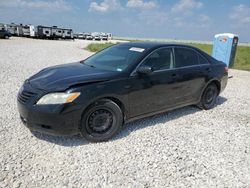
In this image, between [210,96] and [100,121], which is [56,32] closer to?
[210,96]

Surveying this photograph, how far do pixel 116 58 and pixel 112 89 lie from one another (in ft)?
3.23

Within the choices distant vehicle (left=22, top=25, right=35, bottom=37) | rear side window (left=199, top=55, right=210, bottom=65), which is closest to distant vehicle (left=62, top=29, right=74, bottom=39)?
distant vehicle (left=22, top=25, right=35, bottom=37)

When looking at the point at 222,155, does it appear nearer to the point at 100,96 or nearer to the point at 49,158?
the point at 100,96

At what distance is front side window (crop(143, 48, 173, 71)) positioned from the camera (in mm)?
3828

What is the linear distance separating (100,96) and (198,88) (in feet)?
8.29

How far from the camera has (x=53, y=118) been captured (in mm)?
2945

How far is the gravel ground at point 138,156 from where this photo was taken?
2.57m

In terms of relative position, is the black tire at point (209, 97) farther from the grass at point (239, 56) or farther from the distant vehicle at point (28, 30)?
the distant vehicle at point (28, 30)

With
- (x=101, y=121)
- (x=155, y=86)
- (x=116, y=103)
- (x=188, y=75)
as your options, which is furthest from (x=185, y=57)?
(x=101, y=121)

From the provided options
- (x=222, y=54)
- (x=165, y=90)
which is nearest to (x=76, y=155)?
(x=165, y=90)

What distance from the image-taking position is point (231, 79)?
9141 millimetres

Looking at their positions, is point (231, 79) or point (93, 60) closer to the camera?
point (93, 60)

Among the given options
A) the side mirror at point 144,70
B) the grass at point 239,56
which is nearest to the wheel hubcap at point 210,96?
the side mirror at point 144,70

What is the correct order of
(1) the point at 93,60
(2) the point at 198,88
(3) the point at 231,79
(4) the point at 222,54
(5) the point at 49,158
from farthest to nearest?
(4) the point at 222,54
(3) the point at 231,79
(2) the point at 198,88
(1) the point at 93,60
(5) the point at 49,158
